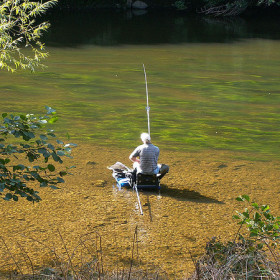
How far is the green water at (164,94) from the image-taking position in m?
13.1

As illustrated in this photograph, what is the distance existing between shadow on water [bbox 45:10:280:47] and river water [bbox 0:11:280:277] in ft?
0.39

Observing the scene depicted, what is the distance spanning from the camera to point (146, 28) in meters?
31.4

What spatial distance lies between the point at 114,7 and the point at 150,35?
13788 millimetres

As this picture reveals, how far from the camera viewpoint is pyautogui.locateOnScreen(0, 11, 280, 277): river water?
848cm

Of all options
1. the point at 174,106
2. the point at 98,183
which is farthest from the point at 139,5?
the point at 98,183

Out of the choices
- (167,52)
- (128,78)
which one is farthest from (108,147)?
(167,52)

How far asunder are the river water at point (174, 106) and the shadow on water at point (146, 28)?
0.12m

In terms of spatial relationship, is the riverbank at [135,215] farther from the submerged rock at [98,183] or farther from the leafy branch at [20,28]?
the leafy branch at [20,28]

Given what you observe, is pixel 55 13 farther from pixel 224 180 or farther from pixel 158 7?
pixel 224 180

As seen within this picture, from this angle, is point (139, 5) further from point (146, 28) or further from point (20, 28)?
point (20, 28)

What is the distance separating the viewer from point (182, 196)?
9.02m

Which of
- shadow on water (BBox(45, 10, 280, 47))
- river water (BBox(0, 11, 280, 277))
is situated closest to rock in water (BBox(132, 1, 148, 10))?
shadow on water (BBox(45, 10, 280, 47))

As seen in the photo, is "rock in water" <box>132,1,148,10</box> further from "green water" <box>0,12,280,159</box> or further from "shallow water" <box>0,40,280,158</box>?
"shallow water" <box>0,40,280,158</box>

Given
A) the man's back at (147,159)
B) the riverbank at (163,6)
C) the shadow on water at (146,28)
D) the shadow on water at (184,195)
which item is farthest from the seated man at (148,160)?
the riverbank at (163,6)
